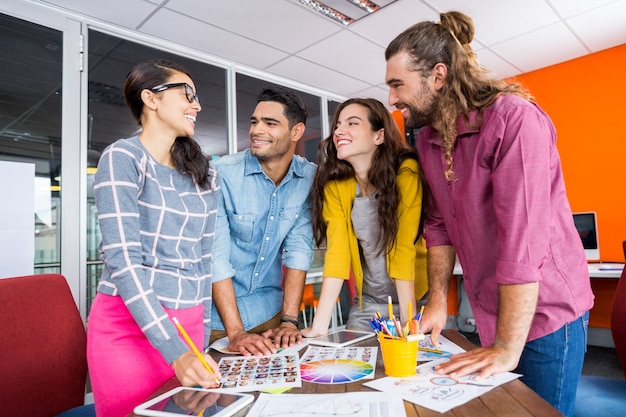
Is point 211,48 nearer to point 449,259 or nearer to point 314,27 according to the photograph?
point 314,27

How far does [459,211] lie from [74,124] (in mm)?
3042

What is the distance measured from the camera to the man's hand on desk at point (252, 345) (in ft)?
4.05


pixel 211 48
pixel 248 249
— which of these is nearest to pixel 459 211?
pixel 248 249

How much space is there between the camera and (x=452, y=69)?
49.9 inches

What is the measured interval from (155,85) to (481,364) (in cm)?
118

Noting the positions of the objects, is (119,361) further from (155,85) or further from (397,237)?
(397,237)

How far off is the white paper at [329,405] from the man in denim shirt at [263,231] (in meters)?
0.69

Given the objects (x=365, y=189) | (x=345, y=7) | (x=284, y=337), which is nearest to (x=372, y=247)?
(x=365, y=189)

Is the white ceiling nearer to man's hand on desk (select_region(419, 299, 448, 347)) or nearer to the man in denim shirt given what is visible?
the man in denim shirt

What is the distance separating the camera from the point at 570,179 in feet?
15.2

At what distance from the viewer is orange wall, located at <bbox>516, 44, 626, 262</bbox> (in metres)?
4.30

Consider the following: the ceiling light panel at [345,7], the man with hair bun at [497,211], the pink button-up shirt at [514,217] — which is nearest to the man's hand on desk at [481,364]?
the man with hair bun at [497,211]

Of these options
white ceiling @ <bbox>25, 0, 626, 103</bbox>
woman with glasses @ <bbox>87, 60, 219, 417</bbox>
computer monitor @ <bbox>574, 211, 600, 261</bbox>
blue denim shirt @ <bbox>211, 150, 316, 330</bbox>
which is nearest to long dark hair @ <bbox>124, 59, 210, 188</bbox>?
woman with glasses @ <bbox>87, 60, 219, 417</bbox>

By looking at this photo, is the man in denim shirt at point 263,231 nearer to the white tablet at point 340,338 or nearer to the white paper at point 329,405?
the white tablet at point 340,338
